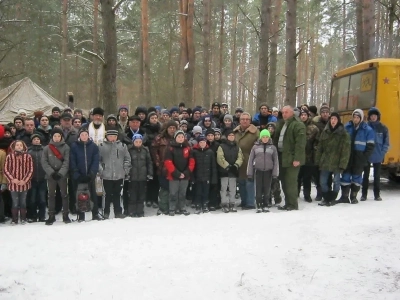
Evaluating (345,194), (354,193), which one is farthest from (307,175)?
(354,193)

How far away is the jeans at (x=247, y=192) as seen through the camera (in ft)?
26.1

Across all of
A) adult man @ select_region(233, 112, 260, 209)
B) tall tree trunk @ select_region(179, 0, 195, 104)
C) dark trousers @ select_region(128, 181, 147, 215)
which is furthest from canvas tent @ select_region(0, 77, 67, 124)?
adult man @ select_region(233, 112, 260, 209)

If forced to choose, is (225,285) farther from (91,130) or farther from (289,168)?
(91,130)

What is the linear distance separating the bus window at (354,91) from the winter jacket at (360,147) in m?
1.85

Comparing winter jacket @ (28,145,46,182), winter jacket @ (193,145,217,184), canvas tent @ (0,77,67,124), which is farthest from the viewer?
canvas tent @ (0,77,67,124)

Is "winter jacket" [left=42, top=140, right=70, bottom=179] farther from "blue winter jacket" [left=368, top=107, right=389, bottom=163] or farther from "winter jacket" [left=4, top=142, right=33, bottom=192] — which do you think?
"blue winter jacket" [left=368, top=107, right=389, bottom=163]

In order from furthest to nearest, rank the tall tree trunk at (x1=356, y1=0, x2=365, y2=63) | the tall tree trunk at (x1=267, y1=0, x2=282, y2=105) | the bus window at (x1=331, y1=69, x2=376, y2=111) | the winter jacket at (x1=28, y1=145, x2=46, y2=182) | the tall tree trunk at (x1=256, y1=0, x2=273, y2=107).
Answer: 1. the tall tree trunk at (x1=267, y1=0, x2=282, y2=105)
2. the tall tree trunk at (x1=356, y1=0, x2=365, y2=63)
3. the tall tree trunk at (x1=256, y1=0, x2=273, y2=107)
4. the bus window at (x1=331, y1=69, x2=376, y2=111)
5. the winter jacket at (x1=28, y1=145, x2=46, y2=182)

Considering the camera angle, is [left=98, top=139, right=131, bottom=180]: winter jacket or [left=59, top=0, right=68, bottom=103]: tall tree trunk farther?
[left=59, top=0, right=68, bottom=103]: tall tree trunk

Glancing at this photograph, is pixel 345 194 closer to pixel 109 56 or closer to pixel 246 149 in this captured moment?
pixel 246 149

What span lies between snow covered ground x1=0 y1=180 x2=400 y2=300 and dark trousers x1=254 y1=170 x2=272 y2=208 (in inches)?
39.5

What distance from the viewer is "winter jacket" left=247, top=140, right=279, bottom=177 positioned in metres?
7.55

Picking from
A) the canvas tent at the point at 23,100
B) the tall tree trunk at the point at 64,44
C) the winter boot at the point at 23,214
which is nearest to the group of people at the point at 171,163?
the winter boot at the point at 23,214

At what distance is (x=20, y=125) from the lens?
7.91 metres

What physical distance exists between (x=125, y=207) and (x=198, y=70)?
2769 centimetres
